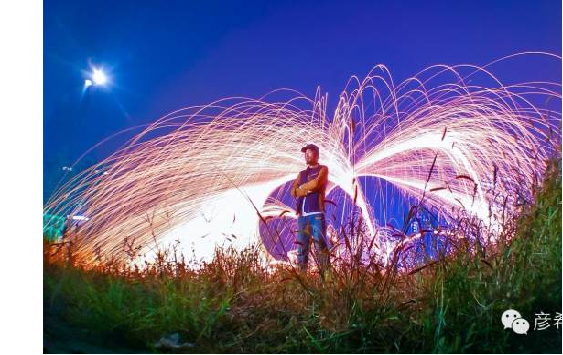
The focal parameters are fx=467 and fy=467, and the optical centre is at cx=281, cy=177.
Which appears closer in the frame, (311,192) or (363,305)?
(363,305)

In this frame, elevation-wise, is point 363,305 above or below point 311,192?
below

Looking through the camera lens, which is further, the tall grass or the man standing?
the man standing

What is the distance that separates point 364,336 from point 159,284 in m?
1.51

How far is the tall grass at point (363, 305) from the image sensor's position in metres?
2.63

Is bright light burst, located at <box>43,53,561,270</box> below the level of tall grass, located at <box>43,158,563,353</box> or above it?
above

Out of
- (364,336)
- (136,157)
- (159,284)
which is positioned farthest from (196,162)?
(364,336)

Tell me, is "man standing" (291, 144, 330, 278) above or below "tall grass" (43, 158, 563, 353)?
above

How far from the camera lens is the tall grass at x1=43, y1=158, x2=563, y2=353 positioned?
2.63 meters

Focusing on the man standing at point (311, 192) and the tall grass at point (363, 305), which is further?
the man standing at point (311, 192)

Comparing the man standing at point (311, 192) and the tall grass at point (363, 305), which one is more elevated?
the man standing at point (311, 192)

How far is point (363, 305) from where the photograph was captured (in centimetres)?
306

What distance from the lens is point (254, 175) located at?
6.77m
